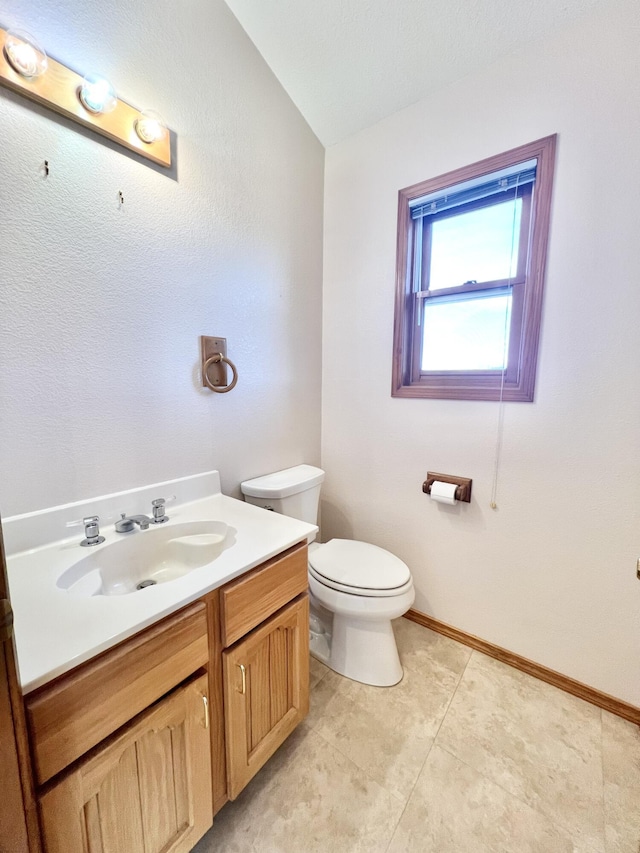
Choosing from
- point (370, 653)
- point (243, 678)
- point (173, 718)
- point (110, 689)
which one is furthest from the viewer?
point (370, 653)

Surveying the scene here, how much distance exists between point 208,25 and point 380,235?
3.16 feet

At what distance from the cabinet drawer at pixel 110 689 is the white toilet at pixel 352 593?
2.22 feet

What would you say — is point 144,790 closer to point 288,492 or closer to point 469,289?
point 288,492

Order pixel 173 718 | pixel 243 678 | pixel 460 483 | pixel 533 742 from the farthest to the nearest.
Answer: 1. pixel 460 483
2. pixel 533 742
3. pixel 243 678
4. pixel 173 718

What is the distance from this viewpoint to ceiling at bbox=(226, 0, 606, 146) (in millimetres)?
1196

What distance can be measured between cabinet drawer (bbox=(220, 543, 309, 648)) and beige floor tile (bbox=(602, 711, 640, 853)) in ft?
3.54

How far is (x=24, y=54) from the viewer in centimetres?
83

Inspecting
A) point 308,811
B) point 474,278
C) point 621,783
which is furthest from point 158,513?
point 621,783

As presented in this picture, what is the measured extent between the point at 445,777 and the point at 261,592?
34.6 inches

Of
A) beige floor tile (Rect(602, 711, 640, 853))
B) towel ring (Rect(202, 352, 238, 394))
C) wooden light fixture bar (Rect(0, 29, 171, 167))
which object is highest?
wooden light fixture bar (Rect(0, 29, 171, 167))

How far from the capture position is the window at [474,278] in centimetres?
132

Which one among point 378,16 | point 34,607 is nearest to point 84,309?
point 34,607

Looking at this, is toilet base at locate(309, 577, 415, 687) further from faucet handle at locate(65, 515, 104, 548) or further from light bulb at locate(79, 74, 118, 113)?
light bulb at locate(79, 74, 118, 113)

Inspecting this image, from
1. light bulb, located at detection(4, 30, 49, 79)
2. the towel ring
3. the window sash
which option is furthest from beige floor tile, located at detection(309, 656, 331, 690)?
light bulb, located at detection(4, 30, 49, 79)
